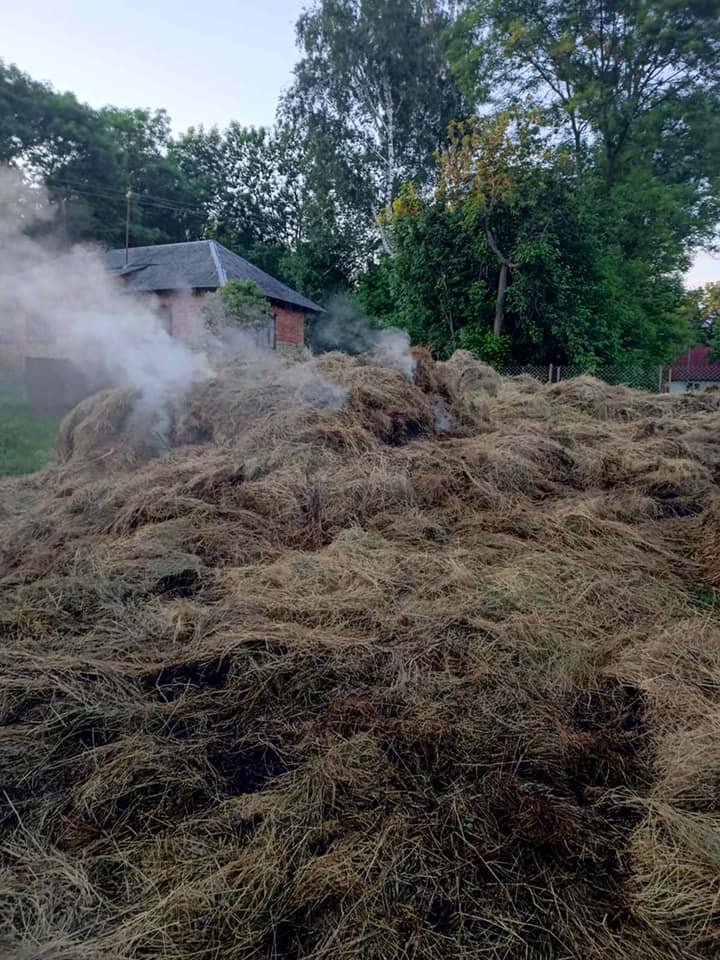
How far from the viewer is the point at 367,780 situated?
1.97 metres

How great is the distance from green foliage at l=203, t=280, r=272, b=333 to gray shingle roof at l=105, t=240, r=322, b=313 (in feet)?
12.9

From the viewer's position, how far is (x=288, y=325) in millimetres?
19406

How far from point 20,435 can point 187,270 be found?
432 inches

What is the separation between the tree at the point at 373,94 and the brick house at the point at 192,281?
12.3ft

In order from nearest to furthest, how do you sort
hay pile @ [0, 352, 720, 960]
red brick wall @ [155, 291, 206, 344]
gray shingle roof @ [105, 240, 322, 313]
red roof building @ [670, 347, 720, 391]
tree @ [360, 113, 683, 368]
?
hay pile @ [0, 352, 720, 960] → tree @ [360, 113, 683, 368] → red brick wall @ [155, 291, 206, 344] → gray shingle roof @ [105, 240, 322, 313] → red roof building @ [670, 347, 720, 391]

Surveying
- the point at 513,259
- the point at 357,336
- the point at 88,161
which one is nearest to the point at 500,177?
the point at 513,259

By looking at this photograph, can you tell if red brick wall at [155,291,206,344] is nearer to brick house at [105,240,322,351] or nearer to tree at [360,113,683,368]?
brick house at [105,240,322,351]

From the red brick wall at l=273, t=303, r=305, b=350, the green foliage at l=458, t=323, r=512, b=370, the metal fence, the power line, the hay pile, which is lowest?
the hay pile

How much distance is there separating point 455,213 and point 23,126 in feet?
50.3

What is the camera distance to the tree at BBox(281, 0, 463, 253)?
17922 millimetres

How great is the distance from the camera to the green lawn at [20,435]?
22.1 ft

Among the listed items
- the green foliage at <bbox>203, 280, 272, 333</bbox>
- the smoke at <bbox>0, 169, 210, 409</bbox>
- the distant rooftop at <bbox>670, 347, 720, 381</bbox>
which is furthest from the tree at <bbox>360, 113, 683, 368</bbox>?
the distant rooftop at <bbox>670, 347, 720, 381</bbox>

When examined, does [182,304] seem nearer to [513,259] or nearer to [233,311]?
[233,311]

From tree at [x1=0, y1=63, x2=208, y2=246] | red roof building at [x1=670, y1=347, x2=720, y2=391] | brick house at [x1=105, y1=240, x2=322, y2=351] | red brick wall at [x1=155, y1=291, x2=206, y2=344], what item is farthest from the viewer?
red roof building at [x1=670, y1=347, x2=720, y2=391]
